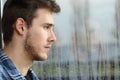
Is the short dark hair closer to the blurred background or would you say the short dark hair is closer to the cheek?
the cheek

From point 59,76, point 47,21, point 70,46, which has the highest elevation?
point 47,21

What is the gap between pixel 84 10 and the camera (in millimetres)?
1896

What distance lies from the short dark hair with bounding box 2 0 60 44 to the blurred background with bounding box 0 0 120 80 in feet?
1.70

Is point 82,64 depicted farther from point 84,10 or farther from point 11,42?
point 11,42

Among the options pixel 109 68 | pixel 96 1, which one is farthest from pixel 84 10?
pixel 109 68

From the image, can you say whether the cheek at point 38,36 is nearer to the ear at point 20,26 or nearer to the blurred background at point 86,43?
the ear at point 20,26

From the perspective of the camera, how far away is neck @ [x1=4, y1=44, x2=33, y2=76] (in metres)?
1.34

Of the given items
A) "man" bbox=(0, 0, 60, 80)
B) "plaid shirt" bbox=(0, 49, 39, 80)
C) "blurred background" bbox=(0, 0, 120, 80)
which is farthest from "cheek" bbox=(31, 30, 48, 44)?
"blurred background" bbox=(0, 0, 120, 80)

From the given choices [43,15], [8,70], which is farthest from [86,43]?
[8,70]

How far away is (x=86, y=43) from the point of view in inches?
73.9

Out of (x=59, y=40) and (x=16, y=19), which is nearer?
(x=16, y=19)

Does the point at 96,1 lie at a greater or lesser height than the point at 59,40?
greater

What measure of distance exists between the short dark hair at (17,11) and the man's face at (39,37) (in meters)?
0.03

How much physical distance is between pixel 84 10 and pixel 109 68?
0.35 meters
